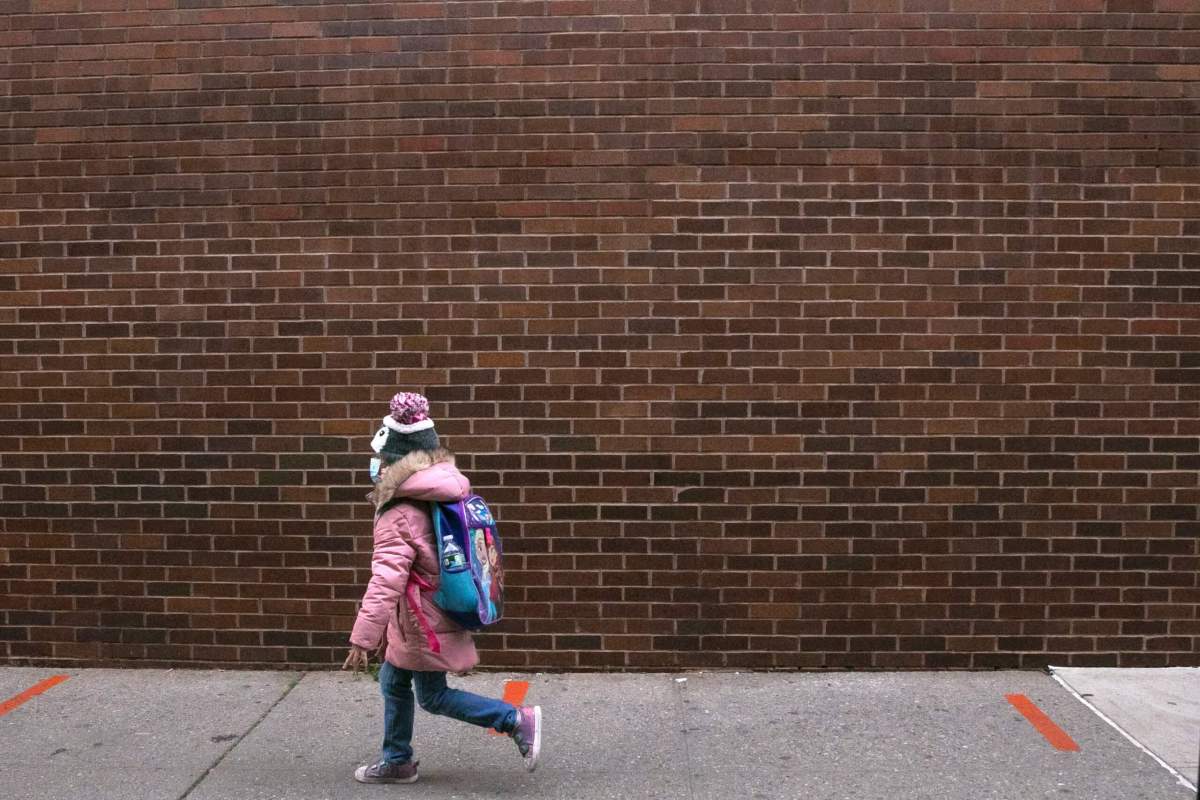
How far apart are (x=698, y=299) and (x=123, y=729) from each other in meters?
3.62

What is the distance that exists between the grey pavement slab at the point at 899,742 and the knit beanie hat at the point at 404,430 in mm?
1837

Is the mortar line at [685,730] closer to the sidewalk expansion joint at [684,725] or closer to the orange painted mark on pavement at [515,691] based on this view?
the sidewalk expansion joint at [684,725]

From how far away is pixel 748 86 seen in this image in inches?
228

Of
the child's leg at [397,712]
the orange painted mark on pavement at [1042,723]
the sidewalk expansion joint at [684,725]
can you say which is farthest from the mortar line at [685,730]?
the orange painted mark on pavement at [1042,723]

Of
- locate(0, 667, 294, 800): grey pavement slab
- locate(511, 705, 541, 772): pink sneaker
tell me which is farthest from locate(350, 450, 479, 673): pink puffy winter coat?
locate(0, 667, 294, 800): grey pavement slab

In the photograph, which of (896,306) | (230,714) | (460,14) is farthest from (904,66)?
(230,714)

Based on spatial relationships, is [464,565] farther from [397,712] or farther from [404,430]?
[397,712]

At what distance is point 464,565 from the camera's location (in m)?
4.25

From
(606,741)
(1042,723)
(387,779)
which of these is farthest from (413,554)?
(1042,723)

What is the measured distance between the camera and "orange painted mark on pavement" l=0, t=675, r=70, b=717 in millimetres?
5473

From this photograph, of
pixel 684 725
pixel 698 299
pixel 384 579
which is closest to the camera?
pixel 384 579

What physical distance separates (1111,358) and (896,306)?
120cm

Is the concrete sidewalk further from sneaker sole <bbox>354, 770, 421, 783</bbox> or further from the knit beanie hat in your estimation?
the knit beanie hat

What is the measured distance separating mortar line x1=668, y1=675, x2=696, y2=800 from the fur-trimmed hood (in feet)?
5.04
